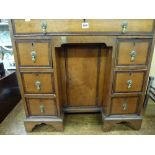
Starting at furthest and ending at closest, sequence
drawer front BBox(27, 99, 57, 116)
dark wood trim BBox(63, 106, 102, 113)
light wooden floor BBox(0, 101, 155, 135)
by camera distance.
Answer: dark wood trim BBox(63, 106, 102, 113)
light wooden floor BBox(0, 101, 155, 135)
drawer front BBox(27, 99, 57, 116)

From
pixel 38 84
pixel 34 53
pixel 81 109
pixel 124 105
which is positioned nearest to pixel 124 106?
pixel 124 105

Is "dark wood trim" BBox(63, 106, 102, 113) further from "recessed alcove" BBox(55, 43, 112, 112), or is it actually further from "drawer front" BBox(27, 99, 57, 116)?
"drawer front" BBox(27, 99, 57, 116)

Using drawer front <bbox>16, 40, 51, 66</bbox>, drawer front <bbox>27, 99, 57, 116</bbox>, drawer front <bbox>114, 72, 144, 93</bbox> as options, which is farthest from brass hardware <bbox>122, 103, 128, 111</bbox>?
drawer front <bbox>16, 40, 51, 66</bbox>

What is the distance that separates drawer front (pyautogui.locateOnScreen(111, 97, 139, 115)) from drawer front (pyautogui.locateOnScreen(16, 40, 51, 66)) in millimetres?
744

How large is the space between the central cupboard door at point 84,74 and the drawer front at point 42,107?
0.26 metres

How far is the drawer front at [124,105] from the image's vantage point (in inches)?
51.0

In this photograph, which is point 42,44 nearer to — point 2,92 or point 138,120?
point 2,92

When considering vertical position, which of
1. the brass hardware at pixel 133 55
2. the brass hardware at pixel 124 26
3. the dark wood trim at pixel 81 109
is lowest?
the dark wood trim at pixel 81 109

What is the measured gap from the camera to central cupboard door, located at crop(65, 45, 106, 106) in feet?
4.33

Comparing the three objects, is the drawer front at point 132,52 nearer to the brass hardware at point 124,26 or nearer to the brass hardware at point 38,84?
the brass hardware at point 124,26

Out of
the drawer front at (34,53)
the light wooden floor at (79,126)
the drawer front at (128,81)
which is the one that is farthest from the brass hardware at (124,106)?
the drawer front at (34,53)

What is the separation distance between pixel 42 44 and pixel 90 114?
1061 millimetres

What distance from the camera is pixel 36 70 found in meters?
1.15
